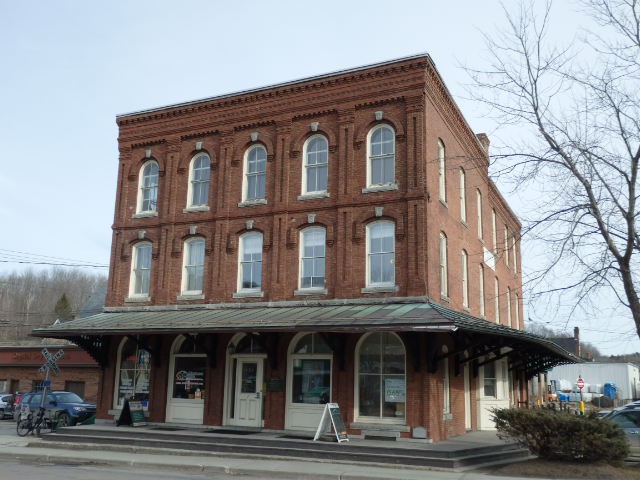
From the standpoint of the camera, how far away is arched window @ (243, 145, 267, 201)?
22609 millimetres

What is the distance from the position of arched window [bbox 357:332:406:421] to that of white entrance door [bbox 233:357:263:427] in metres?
3.60

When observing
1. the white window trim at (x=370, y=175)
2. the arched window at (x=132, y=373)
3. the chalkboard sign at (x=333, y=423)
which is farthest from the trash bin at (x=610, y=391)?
the arched window at (x=132, y=373)

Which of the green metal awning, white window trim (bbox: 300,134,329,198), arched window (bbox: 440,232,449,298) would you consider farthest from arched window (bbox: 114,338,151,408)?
arched window (bbox: 440,232,449,298)

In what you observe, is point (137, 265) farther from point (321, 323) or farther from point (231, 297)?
point (321, 323)

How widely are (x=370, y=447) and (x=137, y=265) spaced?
1226 cm

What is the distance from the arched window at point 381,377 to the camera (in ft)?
61.0

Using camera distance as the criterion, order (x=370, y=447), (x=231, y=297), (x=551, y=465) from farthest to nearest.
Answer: (x=231, y=297) → (x=370, y=447) → (x=551, y=465)

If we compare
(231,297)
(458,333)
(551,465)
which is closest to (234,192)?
(231,297)

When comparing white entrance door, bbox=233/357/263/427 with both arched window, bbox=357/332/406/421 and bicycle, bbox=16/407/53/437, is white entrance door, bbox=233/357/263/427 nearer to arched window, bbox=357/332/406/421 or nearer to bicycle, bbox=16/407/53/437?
arched window, bbox=357/332/406/421

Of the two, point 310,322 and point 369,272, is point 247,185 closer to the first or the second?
point 369,272

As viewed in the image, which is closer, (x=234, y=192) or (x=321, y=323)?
(x=321, y=323)

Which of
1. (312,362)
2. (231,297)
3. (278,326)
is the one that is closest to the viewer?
(278,326)

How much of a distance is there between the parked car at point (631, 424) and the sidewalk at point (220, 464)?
577 cm

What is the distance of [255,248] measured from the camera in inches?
872
